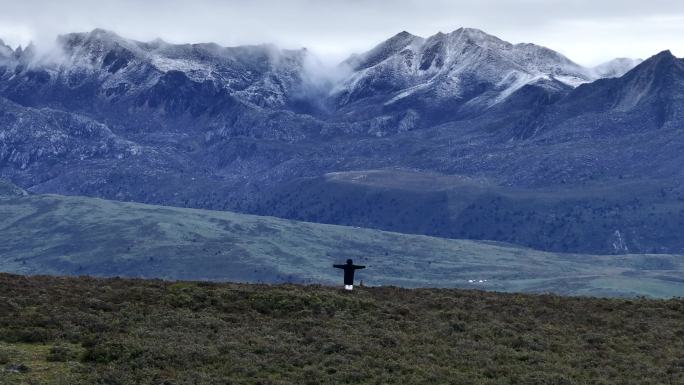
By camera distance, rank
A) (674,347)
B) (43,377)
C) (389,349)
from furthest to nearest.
A: (674,347) < (389,349) < (43,377)

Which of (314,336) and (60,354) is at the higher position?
(314,336)

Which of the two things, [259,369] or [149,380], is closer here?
[149,380]

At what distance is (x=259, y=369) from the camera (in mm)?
55125

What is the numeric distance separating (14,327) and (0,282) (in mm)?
17309

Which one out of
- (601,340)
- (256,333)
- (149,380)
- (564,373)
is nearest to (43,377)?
(149,380)

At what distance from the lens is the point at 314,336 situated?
62.9 metres

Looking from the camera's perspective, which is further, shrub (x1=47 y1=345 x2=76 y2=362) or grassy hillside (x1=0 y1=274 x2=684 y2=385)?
shrub (x1=47 y1=345 x2=76 y2=362)

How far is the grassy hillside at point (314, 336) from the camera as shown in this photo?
54625mm

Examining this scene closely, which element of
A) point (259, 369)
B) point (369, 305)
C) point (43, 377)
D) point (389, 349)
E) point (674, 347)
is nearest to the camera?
point (43, 377)

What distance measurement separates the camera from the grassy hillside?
54625mm

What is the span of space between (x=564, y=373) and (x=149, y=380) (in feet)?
63.5

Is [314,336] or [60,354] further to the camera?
[314,336]

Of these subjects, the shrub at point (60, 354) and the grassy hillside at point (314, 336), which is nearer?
the grassy hillside at point (314, 336)

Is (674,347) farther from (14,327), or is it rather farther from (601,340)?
(14,327)
